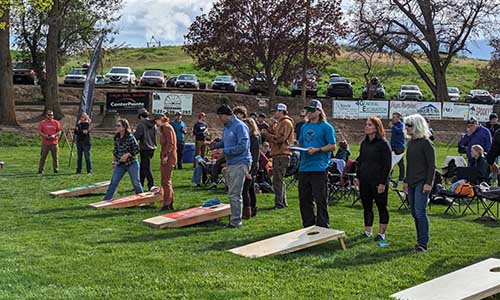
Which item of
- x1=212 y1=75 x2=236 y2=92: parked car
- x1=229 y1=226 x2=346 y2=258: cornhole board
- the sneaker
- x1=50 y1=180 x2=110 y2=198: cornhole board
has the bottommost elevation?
x1=50 y1=180 x2=110 y2=198: cornhole board

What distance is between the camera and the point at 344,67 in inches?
2446

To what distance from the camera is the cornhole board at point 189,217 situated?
9062 millimetres

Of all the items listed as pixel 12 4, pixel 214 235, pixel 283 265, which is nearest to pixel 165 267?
pixel 283 265

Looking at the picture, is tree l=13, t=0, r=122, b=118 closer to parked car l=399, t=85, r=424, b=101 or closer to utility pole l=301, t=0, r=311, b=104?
utility pole l=301, t=0, r=311, b=104

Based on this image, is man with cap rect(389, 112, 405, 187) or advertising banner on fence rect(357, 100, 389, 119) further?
advertising banner on fence rect(357, 100, 389, 119)

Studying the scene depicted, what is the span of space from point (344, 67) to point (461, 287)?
5759 cm

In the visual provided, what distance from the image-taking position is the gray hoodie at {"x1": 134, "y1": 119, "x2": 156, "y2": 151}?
12336 mm

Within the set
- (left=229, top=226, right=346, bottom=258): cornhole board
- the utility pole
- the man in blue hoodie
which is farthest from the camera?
the utility pole

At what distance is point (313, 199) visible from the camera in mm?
8625

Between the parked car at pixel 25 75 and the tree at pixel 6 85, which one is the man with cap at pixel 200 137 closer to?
the tree at pixel 6 85

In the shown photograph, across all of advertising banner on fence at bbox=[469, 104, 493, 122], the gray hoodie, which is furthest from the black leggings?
advertising banner on fence at bbox=[469, 104, 493, 122]

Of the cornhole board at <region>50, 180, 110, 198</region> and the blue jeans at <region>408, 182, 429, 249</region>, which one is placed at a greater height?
the blue jeans at <region>408, 182, 429, 249</region>

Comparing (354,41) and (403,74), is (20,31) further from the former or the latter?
(403,74)

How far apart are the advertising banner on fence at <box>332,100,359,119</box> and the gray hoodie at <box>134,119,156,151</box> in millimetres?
21168
